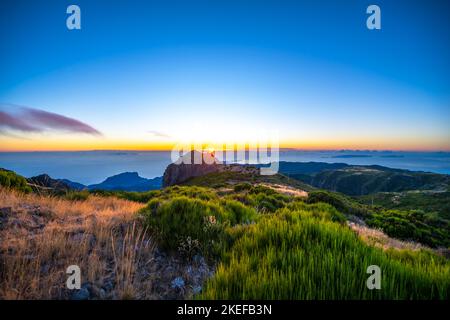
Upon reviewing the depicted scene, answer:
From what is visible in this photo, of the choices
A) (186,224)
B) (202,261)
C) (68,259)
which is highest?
(186,224)

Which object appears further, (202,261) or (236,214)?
(236,214)

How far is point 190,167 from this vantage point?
10519 centimetres

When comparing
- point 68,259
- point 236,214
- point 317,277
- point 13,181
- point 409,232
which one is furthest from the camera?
point 409,232

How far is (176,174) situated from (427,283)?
346 feet

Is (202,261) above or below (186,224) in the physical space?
below

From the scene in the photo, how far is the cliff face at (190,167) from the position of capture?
330ft

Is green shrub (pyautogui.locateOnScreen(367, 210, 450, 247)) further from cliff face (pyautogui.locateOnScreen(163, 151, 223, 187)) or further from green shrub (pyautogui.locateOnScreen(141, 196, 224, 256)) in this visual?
cliff face (pyautogui.locateOnScreen(163, 151, 223, 187))

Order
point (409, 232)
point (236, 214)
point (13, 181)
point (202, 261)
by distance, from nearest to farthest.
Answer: point (202, 261) → point (236, 214) → point (13, 181) → point (409, 232)

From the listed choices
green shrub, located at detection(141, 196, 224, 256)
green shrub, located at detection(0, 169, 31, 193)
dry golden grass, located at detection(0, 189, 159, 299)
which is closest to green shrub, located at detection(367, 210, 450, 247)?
green shrub, located at detection(141, 196, 224, 256)

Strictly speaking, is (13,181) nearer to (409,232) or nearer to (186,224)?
(186,224)

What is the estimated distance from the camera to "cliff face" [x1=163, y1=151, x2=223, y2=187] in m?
100

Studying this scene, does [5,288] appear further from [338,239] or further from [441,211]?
[441,211]

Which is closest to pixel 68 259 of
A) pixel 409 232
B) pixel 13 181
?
pixel 13 181
